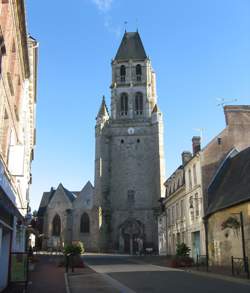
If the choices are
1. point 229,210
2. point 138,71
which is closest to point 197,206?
point 229,210

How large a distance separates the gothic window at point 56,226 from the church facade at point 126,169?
0.48 meters

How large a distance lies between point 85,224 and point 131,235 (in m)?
8.87

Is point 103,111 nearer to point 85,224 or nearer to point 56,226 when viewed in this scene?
point 85,224

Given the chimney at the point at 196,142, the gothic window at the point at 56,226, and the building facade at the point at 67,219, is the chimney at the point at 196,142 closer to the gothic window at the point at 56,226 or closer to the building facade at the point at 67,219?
the building facade at the point at 67,219

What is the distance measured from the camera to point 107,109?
197ft

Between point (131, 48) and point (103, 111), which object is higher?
point (131, 48)

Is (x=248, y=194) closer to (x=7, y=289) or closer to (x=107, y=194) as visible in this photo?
(x=7, y=289)

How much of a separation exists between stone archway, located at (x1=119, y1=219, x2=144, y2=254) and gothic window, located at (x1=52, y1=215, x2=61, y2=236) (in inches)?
459

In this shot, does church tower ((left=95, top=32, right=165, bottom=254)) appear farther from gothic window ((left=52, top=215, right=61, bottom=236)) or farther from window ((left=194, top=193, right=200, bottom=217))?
window ((left=194, top=193, right=200, bottom=217))

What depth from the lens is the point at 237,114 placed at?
27.2 m

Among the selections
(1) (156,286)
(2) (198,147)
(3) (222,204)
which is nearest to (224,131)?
(2) (198,147)

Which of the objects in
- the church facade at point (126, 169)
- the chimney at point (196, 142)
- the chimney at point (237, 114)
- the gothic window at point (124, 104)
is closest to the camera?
the chimney at point (237, 114)

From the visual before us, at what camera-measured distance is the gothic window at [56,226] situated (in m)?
58.1

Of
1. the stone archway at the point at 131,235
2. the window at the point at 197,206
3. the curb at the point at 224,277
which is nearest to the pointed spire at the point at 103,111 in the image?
the stone archway at the point at 131,235
